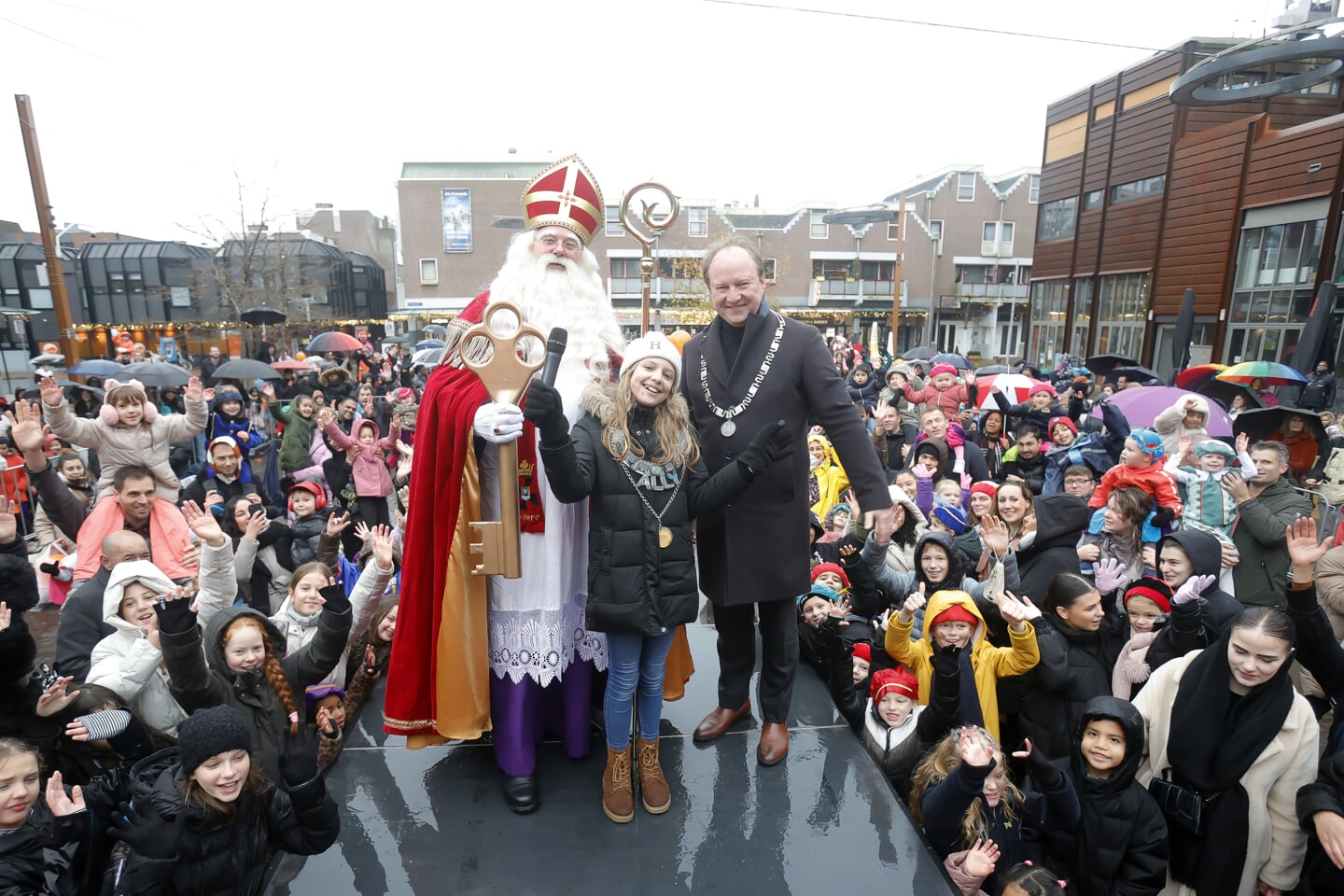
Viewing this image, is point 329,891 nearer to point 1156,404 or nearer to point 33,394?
point 1156,404

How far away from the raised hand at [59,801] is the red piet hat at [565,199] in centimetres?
236

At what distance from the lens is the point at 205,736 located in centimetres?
203

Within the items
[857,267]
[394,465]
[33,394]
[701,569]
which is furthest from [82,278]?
[701,569]

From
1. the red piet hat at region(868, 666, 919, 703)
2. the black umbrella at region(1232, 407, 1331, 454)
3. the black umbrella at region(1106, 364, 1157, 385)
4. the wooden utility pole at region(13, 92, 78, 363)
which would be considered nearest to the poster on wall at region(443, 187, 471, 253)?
the wooden utility pole at region(13, 92, 78, 363)

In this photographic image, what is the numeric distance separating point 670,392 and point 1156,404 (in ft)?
20.7

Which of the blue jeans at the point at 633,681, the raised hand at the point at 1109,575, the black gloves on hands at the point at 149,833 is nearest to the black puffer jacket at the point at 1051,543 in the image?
the raised hand at the point at 1109,575

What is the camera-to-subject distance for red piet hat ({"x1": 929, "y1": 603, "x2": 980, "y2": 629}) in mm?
3020

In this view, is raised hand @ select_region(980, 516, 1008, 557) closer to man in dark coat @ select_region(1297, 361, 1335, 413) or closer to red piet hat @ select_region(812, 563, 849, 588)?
red piet hat @ select_region(812, 563, 849, 588)

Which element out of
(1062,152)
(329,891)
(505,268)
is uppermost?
(1062,152)

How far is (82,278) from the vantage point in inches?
1266

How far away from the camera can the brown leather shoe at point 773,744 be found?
2814 millimetres

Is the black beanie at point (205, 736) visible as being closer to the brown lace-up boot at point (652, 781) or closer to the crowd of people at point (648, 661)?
the crowd of people at point (648, 661)

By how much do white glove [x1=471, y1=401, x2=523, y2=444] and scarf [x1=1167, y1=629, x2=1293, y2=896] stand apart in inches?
103

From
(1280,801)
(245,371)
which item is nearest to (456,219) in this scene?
(245,371)
